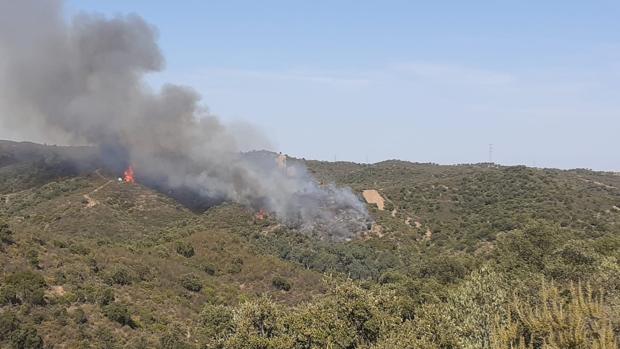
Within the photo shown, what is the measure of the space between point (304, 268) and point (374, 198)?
35196 mm

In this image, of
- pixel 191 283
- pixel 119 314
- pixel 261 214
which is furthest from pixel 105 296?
pixel 261 214

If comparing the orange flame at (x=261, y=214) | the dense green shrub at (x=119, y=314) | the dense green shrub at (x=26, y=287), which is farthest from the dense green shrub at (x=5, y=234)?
the orange flame at (x=261, y=214)

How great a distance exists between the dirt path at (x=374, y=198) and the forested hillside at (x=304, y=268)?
1253 millimetres

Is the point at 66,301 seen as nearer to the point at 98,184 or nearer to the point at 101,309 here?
the point at 101,309

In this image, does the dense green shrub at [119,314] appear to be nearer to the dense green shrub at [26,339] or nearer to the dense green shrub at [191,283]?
the dense green shrub at [26,339]

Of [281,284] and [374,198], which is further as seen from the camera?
[374,198]

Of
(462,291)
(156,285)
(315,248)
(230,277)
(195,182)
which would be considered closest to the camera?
(462,291)

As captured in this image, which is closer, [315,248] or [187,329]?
[187,329]

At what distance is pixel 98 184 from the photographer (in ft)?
326

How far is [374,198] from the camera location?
347ft

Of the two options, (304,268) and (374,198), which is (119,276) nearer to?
(304,268)

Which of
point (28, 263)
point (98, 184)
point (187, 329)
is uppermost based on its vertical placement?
point (98, 184)

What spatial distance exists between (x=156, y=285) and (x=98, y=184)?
55.4 metres

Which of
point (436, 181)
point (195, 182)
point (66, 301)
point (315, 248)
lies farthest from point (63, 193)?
point (436, 181)
